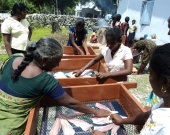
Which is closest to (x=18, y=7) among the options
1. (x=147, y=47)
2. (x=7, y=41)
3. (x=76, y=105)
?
(x=7, y=41)

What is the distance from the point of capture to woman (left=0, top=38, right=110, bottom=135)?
1446 millimetres

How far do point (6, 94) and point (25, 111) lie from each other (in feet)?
0.76

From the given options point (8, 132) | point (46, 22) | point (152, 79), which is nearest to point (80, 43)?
point (8, 132)

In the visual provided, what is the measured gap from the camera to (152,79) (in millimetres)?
998

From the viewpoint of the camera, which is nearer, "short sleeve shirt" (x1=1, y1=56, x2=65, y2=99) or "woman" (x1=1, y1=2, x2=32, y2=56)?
"short sleeve shirt" (x1=1, y1=56, x2=65, y2=99)

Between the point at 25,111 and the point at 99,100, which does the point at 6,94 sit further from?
the point at 99,100

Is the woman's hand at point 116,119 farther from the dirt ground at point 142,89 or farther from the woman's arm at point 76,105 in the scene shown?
the dirt ground at point 142,89

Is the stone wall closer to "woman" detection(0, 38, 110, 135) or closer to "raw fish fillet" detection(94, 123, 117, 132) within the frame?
"woman" detection(0, 38, 110, 135)

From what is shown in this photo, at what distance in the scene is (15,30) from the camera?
307 centimetres

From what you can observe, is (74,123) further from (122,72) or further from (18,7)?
(18,7)

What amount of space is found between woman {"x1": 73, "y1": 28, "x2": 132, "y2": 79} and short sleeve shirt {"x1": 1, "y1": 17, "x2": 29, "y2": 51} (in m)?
1.66

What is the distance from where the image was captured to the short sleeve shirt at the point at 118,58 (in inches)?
96.1

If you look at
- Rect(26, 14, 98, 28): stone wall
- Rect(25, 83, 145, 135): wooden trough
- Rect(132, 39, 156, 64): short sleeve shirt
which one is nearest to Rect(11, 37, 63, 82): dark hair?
Rect(25, 83, 145, 135): wooden trough

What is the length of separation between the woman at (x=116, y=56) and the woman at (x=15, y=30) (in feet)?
5.47
